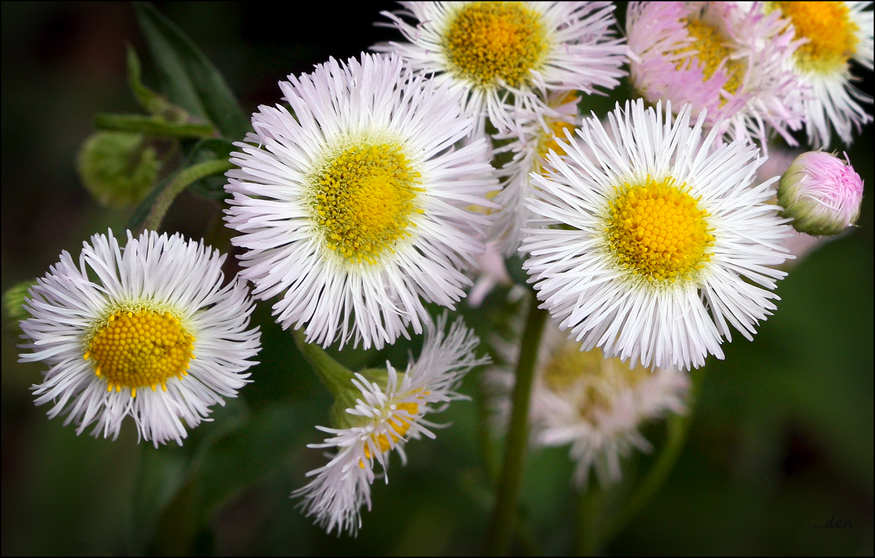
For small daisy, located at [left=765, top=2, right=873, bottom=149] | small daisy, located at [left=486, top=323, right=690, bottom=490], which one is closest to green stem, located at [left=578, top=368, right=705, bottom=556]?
small daisy, located at [left=486, top=323, right=690, bottom=490]

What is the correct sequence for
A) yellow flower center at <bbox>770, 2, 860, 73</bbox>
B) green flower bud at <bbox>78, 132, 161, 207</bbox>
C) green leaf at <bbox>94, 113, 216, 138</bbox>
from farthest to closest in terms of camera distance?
green flower bud at <bbox>78, 132, 161, 207</bbox>
yellow flower center at <bbox>770, 2, 860, 73</bbox>
green leaf at <bbox>94, 113, 216, 138</bbox>

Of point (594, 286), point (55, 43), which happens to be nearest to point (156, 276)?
point (594, 286)

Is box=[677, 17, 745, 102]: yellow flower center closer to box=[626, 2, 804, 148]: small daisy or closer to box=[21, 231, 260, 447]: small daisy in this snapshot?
box=[626, 2, 804, 148]: small daisy

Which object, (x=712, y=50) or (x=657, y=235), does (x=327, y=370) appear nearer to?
(x=657, y=235)

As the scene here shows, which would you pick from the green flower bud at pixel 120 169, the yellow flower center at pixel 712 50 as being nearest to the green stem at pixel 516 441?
the yellow flower center at pixel 712 50

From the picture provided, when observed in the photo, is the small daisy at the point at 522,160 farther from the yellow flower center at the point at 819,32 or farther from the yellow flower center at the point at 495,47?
the yellow flower center at the point at 819,32

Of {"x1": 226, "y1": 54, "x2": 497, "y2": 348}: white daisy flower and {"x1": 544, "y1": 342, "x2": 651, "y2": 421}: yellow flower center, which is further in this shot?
{"x1": 544, "y1": 342, "x2": 651, "y2": 421}: yellow flower center

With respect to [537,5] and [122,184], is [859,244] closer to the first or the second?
[537,5]
